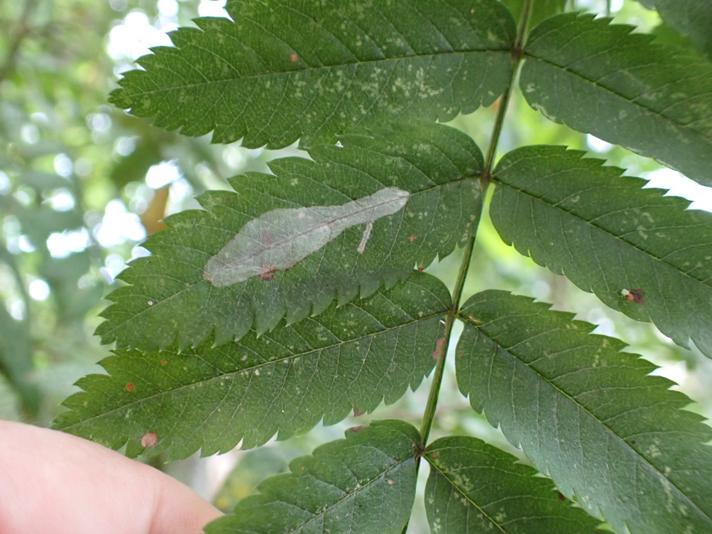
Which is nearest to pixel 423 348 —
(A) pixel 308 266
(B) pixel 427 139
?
(A) pixel 308 266

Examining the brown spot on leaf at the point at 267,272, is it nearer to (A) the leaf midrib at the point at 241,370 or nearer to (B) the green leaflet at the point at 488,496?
(A) the leaf midrib at the point at 241,370

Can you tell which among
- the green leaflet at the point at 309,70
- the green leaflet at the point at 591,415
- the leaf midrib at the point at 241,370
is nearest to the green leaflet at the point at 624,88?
the green leaflet at the point at 309,70

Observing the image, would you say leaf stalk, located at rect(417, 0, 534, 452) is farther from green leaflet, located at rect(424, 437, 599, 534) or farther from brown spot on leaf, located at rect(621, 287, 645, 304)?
brown spot on leaf, located at rect(621, 287, 645, 304)

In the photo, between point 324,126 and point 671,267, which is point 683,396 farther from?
point 324,126

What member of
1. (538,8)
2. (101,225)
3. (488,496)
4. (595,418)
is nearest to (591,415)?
(595,418)

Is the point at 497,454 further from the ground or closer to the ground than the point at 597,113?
closer to the ground

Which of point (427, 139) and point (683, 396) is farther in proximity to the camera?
point (427, 139)

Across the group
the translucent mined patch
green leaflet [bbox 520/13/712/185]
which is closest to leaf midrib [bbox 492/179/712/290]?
green leaflet [bbox 520/13/712/185]
